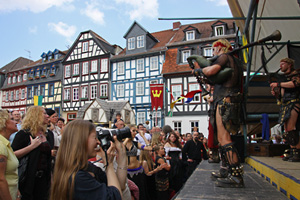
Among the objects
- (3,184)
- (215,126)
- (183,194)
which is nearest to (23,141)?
(3,184)

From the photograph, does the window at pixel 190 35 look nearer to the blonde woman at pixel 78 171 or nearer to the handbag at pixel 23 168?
the handbag at pixel 23 168

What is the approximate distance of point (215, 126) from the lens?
2.78 metres

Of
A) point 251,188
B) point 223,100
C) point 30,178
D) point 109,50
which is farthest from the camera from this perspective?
point 109,50

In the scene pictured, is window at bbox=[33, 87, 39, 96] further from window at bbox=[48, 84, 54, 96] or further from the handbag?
the handbag

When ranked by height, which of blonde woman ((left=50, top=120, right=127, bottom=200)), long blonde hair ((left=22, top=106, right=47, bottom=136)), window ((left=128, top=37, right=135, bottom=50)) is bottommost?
blonde woman ((left=50, top=120, right=127, bottom=200))

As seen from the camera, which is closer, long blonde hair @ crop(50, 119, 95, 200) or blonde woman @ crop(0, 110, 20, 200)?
long blonde hair @ crop(50, 119, 95, 200)

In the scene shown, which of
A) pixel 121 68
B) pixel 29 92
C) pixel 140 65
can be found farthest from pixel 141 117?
pixel 29 92

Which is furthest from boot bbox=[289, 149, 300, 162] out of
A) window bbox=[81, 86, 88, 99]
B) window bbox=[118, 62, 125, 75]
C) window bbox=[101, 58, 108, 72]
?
window bbox=[81, 86, 88, 99]

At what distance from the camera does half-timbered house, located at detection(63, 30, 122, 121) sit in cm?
2506

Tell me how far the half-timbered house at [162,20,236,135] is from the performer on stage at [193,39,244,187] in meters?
17.1

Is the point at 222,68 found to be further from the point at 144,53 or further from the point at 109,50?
the point at 109,50

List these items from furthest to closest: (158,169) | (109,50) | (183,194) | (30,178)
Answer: (109,50), (158,169), (30,178), (183,194)

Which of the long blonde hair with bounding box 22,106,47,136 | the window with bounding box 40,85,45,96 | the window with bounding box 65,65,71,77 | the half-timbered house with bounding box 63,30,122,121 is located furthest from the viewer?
the window with bounding box 40,85,45,96

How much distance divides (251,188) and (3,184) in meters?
2.40
